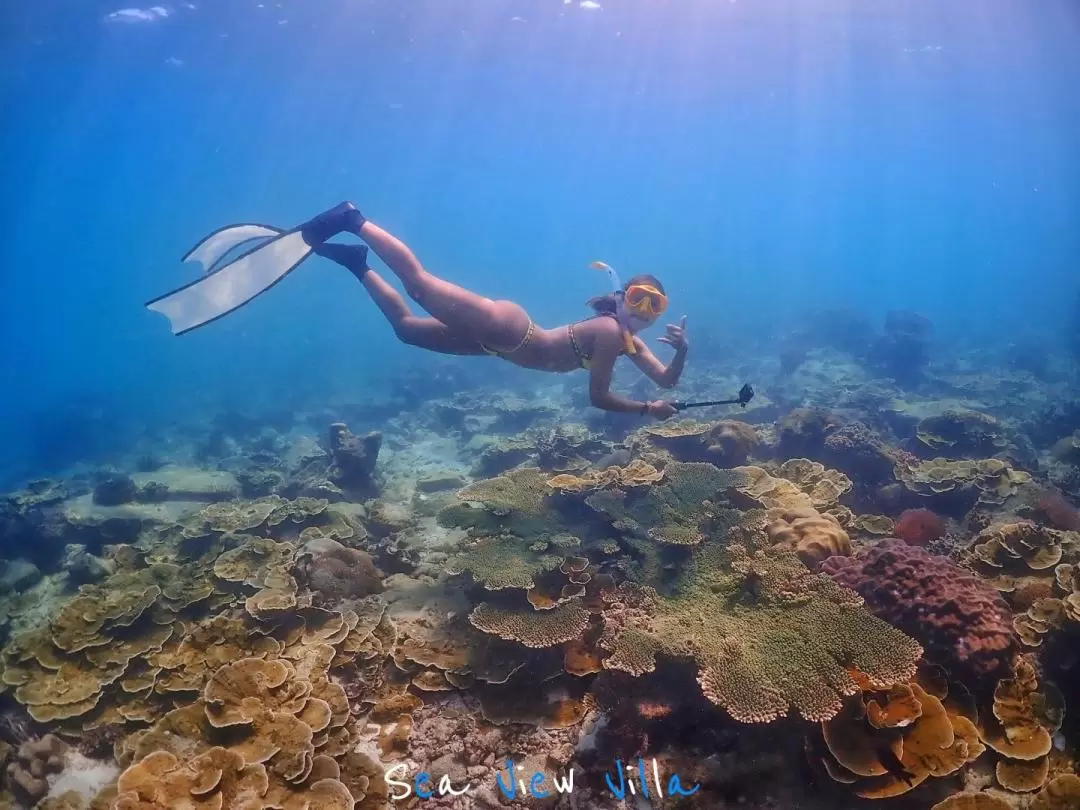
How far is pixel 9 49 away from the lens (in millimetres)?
23406

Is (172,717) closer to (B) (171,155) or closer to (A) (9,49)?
(A) (9,49)

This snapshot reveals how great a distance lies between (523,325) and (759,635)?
4.31 metres

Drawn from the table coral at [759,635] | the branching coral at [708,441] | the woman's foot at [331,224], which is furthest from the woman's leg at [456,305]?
the branching coral at [708,441]

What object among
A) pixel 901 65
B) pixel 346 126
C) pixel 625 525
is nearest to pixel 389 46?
pixel 346 126

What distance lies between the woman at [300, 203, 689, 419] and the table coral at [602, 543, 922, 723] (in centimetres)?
207

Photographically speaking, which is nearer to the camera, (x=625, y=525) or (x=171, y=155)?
(x=625, y=525)

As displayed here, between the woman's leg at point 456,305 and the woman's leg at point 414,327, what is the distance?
29 cm

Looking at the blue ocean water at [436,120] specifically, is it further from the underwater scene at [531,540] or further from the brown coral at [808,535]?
the brown coral at [808,535]

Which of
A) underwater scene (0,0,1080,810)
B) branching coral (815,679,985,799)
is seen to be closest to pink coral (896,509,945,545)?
underwater scene (0,0,1080,810)

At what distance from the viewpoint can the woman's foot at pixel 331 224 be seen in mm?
6551

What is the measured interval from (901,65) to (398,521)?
4504 centimetres

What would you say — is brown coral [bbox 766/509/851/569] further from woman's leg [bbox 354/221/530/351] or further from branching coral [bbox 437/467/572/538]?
woman's leg [bbox 354/221/530/351]

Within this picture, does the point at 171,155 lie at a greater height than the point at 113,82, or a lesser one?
greater

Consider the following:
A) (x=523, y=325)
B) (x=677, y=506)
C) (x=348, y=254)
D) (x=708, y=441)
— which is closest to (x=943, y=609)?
(x=677, y=506)
